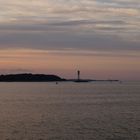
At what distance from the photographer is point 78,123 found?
5919 cm

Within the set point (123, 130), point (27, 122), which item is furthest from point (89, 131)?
point (27, 122)

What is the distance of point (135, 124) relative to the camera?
57.3 m

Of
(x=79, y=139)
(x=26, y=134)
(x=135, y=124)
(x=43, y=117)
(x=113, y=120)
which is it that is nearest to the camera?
(x=79, y=139)

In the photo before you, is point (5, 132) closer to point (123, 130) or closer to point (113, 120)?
point (123, 130)

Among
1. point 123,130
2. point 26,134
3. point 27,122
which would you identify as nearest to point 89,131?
point 123,130

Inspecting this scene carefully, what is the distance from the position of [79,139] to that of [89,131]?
5.07m

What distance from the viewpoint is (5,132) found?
50906mm

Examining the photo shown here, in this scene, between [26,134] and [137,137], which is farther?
[26,134]

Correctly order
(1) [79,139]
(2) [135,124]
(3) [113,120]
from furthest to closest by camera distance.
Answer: (3) [113,120] → (2) [135,124] → (1) [79,139]

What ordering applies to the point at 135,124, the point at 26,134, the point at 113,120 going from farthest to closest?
1. the point at 113,120
2. the point at 135,124
3. the point at 26,134

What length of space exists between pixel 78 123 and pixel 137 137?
1391 cm

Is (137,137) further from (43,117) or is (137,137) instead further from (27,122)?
(43,117)

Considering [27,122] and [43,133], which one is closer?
[43,133]

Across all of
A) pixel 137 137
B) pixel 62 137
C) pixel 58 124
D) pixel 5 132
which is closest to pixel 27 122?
pixel 58 124
